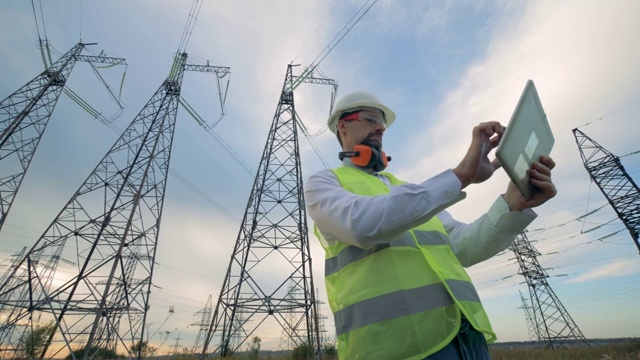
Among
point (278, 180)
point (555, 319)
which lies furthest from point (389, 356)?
point (555, 319)

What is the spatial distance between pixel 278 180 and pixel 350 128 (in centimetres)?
1168

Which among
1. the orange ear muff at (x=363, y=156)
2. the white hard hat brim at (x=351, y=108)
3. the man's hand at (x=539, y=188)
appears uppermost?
the white hard hat brim at (x=351, y=108)

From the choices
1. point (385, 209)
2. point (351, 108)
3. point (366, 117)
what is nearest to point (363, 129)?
point (366, 117)

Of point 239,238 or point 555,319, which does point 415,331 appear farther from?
point 555,319

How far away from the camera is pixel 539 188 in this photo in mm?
1359

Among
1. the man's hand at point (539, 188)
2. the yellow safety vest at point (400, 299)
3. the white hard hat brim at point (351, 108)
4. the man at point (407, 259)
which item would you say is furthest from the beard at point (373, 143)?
the man's hand at point (539, 188)

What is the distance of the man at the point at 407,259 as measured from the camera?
1.16 metres

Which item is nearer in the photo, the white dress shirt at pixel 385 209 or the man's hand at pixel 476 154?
the white dress shirt at pixel 385 209

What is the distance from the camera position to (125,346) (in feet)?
33.1

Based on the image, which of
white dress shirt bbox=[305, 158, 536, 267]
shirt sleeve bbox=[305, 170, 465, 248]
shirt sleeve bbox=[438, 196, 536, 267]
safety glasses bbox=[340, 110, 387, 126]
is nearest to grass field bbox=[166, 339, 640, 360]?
shirt sleeve bbox=[438, 196, 536, 267]

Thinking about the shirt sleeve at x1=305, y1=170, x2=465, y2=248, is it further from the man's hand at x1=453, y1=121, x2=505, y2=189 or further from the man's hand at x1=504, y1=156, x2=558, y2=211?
the man's hand at x1=504, y1=156, x2=558, y2=211

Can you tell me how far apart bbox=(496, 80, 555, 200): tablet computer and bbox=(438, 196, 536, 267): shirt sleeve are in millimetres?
197

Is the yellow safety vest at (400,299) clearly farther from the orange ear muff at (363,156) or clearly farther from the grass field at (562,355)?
the grass field at (562,355)

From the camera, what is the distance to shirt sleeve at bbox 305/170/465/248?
3.73 feet
